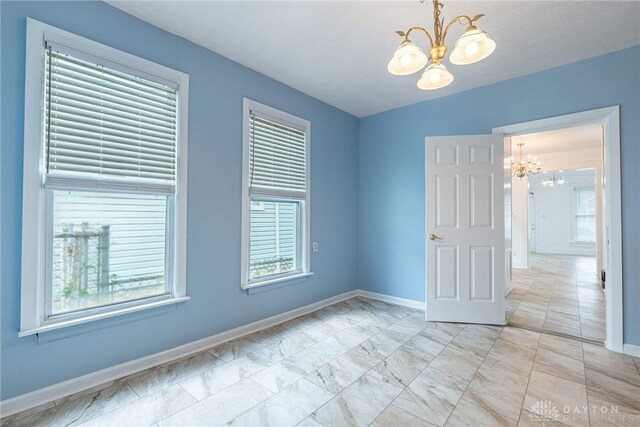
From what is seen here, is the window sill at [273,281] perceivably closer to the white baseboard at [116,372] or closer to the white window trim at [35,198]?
the white baseboard at [116,372]

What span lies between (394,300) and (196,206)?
9.62 ft

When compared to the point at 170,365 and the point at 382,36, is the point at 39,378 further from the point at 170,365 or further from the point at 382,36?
the point at 382,36

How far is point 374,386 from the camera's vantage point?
6.70ft

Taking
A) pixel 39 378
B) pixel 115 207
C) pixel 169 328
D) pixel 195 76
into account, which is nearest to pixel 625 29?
pixel 195 76

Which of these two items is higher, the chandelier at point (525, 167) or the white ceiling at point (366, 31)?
the white ceiling at point (366, 31)

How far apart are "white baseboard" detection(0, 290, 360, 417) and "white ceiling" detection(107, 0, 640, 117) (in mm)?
2683

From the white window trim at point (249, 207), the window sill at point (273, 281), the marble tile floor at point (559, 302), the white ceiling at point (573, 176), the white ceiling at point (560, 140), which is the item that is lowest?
the marble tile floor at point (559, 302)

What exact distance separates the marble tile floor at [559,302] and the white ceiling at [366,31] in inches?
110

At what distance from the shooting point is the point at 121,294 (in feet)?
7.19

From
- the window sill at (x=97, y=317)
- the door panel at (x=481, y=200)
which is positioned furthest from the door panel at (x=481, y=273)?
the window sill at (x=97, y=317)

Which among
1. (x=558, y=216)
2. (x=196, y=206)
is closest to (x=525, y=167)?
(x=558, y=216)

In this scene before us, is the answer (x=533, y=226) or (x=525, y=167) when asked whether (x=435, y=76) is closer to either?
(x=525, y=167)

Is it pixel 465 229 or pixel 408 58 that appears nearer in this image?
pixel 408 58

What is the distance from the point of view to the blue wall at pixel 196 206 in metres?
1.74
